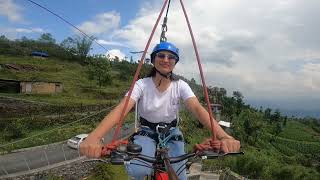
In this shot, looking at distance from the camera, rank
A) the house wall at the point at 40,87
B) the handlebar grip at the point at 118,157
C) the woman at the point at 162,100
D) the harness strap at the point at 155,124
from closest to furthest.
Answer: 1. the handlebar grip at the point at 118,157
2. the woman at the point at 162,100
3. the harness strap at the point at 155,124
4. the house wall at the point at 40,87

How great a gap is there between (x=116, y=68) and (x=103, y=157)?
97881mm

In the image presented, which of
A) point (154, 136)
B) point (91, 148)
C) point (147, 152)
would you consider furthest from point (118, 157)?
point (154, 136)

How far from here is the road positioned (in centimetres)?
2391

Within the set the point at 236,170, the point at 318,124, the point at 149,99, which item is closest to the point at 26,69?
the point at 236,170

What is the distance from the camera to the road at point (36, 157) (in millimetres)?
23906

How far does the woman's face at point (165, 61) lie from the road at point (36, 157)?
18.6m

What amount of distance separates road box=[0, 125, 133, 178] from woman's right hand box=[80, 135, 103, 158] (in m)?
19.6

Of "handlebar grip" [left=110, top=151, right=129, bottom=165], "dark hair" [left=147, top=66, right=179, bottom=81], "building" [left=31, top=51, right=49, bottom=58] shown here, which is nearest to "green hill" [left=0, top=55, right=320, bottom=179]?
"building" [left=31, top=51, right=49, bottom=58]

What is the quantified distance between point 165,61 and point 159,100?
50 centimetres

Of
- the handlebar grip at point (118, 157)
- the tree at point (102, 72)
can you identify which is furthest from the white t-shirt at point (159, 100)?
the tree at point (102, 72)

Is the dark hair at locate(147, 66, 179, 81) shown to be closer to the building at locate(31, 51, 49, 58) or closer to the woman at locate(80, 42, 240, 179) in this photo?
the woman at locate(80, 42, 240, 179)

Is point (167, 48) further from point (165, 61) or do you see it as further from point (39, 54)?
point (39, 54)

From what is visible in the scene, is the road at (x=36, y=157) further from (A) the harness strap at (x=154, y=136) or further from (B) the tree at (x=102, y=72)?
(B) the tree at (x=102, y=72)

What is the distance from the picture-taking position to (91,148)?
3.59 meters
